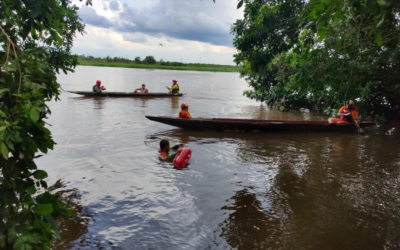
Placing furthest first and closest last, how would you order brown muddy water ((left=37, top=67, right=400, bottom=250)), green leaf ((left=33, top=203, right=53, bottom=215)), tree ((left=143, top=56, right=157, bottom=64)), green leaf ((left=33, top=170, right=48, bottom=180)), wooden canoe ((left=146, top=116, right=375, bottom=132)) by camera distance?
tree ((left=143, top=56, right=157, bottom=64)) → wooden canoe ((left=146, top=116, right=375, bottom=132)) → brown muddy water ((left=37, top=67, right=400, bottom=250)) → green leaf ((left=33, top=170, right=48, bottom=180)) → green leaf ((left=33, top=203, right=53, bottom=215))

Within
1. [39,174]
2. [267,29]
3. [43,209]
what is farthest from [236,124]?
[43,209]

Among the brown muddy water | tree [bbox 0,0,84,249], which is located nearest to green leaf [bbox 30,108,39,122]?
tree [bbox 0,0,84,249]

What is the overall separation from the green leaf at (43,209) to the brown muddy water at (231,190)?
3103 millimetres

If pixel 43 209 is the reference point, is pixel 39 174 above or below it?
above

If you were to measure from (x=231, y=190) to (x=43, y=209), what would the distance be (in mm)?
5363

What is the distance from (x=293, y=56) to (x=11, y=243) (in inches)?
751

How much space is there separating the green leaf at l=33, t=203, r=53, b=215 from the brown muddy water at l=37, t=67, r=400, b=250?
3103mm

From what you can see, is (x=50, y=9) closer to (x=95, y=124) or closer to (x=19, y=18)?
(x=19, y=18)

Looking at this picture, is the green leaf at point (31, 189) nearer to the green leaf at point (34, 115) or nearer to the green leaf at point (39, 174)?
the green leaf at point (39, 174)

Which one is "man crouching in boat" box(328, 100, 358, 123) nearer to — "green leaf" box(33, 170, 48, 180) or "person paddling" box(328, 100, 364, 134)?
"person paddling" box(328, 100, 364, 134)

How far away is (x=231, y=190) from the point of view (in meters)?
6.94

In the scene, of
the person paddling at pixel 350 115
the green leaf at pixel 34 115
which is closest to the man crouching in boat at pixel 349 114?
the person paddling at pixel 350 115

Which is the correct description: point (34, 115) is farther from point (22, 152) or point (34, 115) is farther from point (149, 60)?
point (149, 60)

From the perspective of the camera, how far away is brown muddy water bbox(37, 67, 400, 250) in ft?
16.4
